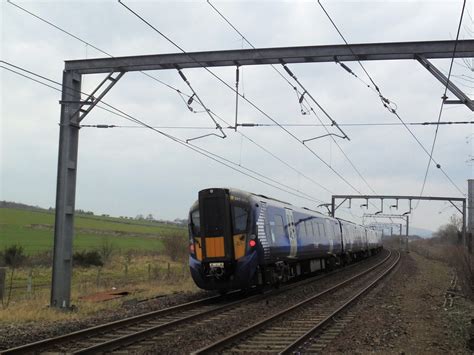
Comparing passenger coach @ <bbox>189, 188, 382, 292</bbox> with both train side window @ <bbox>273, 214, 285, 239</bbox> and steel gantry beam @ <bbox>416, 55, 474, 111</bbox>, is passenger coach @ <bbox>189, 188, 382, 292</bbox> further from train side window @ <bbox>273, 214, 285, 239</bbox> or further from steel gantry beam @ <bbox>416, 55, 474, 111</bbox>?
steel gantry beam @ <bbox>416, 55, 474, 111</bbox>

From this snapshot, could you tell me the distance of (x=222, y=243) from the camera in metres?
14.6

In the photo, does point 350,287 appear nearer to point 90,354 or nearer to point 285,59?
→ point 285,59

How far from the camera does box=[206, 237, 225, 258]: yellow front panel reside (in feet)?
48.0

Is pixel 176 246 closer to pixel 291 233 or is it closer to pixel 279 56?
pixel 291 233

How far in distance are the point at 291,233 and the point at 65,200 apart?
8.13 m

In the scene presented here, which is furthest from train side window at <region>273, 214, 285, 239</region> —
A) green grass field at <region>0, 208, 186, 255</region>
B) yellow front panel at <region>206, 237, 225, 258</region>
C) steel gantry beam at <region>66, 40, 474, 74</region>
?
green grass field at <region>0, 208, 186, 255</region>

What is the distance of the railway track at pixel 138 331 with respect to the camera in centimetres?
824

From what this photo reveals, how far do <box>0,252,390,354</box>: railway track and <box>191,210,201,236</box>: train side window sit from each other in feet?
6.64

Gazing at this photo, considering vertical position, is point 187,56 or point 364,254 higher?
point 187,56

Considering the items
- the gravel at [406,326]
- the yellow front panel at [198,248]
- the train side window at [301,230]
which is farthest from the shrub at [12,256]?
the gravel at [406,326]

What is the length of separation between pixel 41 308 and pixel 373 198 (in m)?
40.4

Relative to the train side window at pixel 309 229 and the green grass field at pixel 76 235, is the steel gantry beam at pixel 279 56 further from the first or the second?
the green grass field at pixel 76 235

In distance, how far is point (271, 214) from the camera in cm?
1645

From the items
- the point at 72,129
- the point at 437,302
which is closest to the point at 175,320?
the point at 72,129
